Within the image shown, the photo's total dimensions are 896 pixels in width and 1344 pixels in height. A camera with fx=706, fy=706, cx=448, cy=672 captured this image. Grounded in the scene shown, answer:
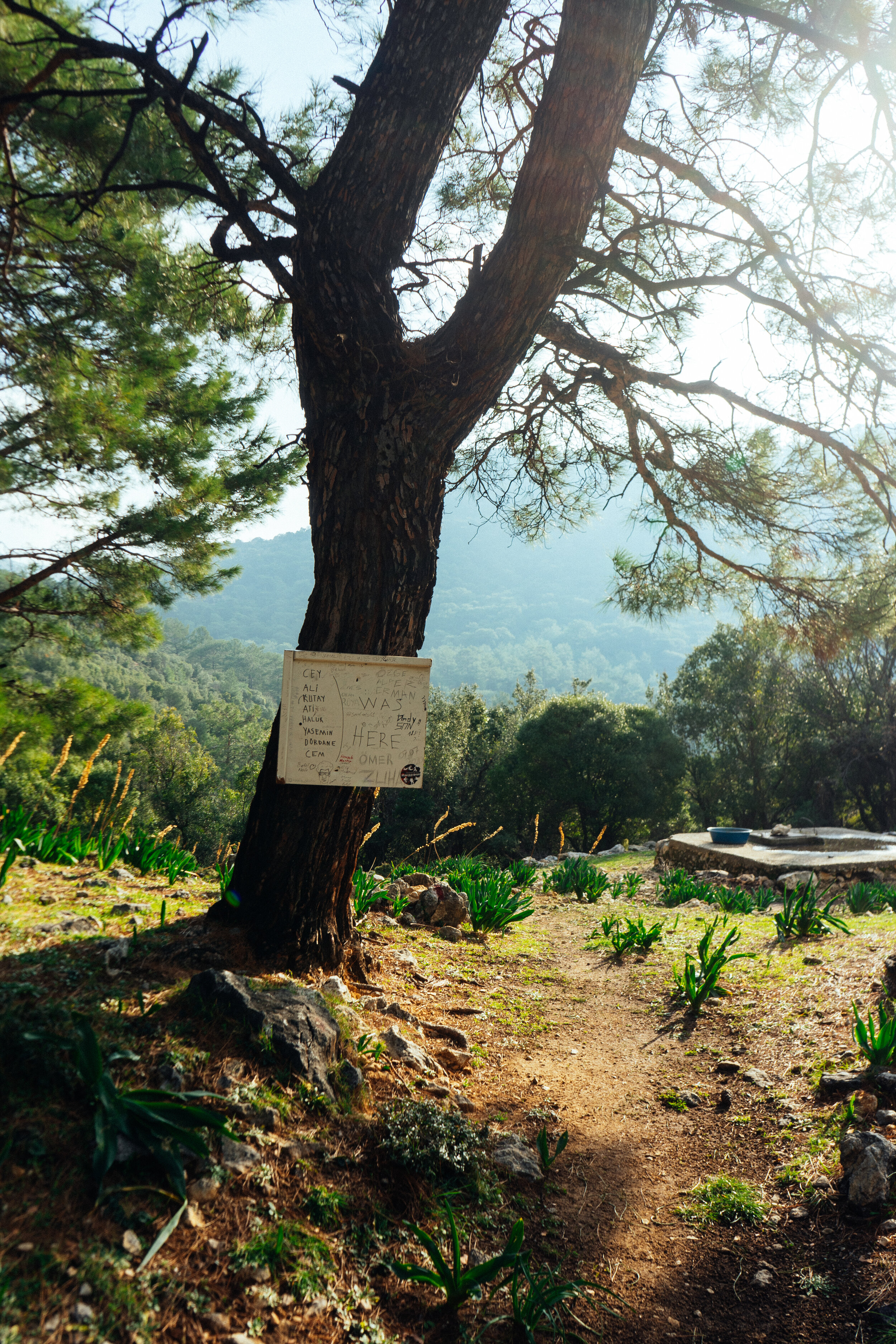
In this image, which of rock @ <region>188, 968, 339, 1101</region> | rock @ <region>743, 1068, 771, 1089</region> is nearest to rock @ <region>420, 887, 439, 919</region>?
rock @ <region>743, 1068, 771, 1089</region>

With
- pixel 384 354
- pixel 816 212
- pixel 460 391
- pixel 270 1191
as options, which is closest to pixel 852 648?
pixel 816 212

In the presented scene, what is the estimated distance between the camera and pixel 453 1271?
1557mm

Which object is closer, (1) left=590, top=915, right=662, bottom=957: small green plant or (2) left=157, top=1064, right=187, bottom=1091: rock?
(2) left=157, top=1064, right=187, bottom=1091: rock

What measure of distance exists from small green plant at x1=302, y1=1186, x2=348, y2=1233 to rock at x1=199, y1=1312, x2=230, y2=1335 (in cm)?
33

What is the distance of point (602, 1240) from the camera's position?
6.31 feet

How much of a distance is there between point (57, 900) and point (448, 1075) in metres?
1.86

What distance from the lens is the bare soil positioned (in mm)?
1387

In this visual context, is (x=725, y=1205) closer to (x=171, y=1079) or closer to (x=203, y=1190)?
(x=203, y=1190)

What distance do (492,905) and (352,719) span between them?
2533 millimetres

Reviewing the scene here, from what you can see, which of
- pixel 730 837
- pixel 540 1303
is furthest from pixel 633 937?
pixel 730 837

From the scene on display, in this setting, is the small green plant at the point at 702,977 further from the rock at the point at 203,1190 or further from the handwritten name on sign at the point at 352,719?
the rock at the point at 203,1190

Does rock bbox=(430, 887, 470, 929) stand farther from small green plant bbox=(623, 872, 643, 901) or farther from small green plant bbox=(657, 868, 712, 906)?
small green plant bbox=(623, 872, 643, 901)

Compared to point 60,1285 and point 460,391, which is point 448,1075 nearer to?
point 60,1285

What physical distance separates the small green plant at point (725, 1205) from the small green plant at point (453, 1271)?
2.49ft
